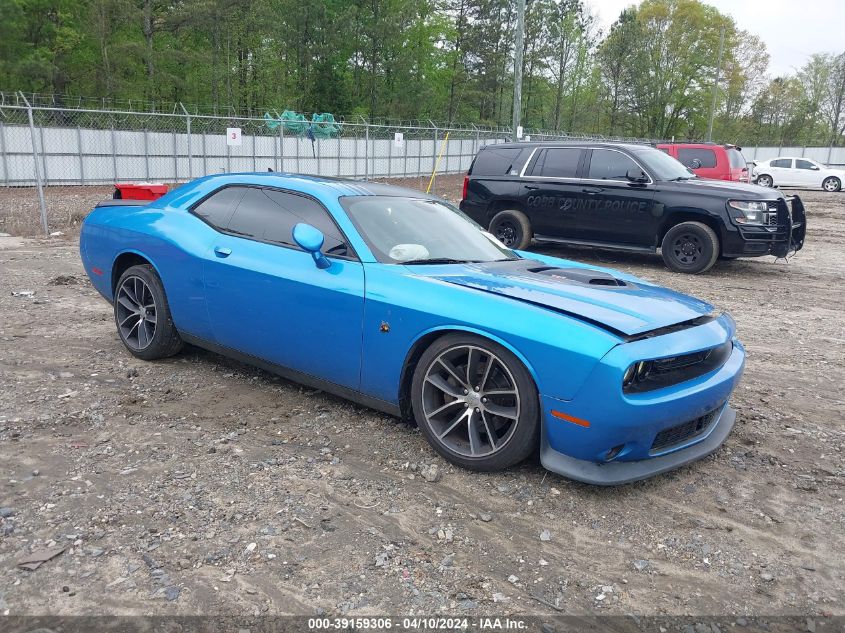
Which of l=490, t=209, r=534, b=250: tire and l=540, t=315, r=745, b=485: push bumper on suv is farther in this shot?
l=490, t=209, r=534, b=250: tire

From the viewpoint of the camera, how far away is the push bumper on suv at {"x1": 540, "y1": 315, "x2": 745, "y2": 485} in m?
3.06

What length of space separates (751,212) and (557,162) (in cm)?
298

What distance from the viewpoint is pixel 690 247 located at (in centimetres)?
999

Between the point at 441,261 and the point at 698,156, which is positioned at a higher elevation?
the point at 698,156

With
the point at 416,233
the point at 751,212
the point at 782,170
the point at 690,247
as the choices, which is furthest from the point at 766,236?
the point at 782,170

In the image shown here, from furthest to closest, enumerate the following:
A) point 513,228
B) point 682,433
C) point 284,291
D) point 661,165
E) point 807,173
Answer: point 807,173 < point 513,228 < point 661,165 < point 284,291 < point 682,433

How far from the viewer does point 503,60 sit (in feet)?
180

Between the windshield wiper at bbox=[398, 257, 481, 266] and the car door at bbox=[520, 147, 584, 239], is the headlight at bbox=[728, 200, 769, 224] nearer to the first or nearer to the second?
the car door at bbox=[520, 147, 584, 239]

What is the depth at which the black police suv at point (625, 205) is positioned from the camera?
962cm

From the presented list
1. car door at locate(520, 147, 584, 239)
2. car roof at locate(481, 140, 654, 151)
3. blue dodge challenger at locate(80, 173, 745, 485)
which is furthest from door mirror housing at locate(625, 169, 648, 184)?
blue dodge challenger at locate(80, 173, 745, 485)

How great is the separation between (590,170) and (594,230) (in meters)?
0.93

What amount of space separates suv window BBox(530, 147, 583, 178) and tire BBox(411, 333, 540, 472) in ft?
25.7

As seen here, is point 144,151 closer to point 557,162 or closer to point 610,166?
point 557,162

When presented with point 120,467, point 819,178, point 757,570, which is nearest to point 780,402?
point 757,570
